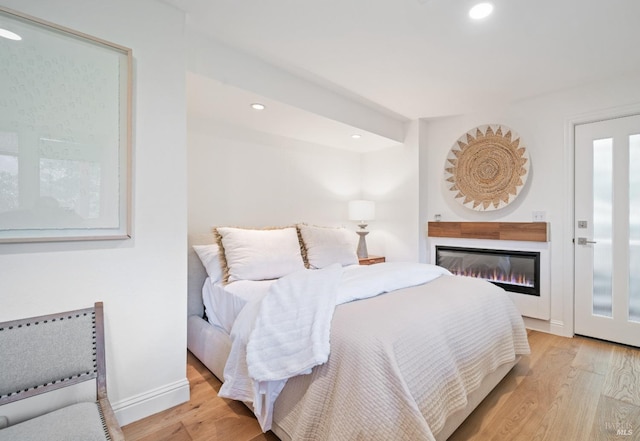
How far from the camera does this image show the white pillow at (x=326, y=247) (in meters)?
2.85

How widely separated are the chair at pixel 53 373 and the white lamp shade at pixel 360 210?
2951 mm

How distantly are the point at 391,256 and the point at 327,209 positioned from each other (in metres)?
1.05

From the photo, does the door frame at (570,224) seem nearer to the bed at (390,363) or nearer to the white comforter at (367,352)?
the bed at (390,363)

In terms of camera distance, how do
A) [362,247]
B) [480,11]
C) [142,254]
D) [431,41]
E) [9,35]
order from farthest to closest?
[362,247] < [431,41] < [480,11] < [142,254] < [9,35]

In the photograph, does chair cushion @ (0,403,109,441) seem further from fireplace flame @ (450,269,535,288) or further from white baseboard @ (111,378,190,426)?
fireplace flame @ (450,269,535,288)

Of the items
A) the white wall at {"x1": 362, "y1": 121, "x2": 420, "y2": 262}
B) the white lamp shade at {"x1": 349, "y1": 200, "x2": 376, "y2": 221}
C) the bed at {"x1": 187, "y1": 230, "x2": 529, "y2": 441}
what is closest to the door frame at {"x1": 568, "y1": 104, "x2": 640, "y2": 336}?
the bed at {"x1": 187, "y1": 230, "x2": 529, "y2": 441}

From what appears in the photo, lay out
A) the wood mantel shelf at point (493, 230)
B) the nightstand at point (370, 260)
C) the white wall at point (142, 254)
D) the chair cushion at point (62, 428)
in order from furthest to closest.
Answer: the nightstand at point (370, 260), the wood mantel shelf at point (493, 230), the white wall at point (142, 254), the chair cushion at point (62, 428)

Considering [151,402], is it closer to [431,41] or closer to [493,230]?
[431,41]

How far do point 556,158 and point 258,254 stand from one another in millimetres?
2980

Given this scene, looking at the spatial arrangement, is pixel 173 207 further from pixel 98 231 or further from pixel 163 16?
pixel 163 16

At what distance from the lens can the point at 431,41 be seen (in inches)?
82.6

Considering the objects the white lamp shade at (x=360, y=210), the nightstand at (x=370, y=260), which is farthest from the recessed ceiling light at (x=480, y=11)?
the nightstand at (x=370, y=260)

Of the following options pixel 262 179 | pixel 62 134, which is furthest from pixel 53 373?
pixel 262 179

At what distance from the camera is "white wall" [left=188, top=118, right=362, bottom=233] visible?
9.13 feet
